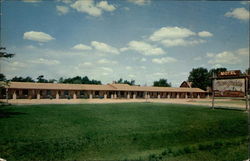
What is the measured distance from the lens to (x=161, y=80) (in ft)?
317

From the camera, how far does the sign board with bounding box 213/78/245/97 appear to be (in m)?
24.1

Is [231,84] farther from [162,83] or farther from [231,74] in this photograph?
[162,83]

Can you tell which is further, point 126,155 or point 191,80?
point 191,80

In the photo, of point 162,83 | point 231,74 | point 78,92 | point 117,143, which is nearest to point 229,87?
point 231,74

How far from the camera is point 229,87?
25.2m

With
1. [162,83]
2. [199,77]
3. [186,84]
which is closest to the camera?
[186,84]

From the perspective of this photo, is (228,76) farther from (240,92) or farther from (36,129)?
(36,129)

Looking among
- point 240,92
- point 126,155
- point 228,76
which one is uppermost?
point 228,76

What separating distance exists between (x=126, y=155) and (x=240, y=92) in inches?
781

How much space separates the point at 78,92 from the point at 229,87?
3383 centimetres

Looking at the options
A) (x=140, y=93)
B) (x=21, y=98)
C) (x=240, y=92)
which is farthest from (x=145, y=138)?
(x=140, y=93)

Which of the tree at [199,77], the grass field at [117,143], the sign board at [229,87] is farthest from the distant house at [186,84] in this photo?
the grass field at [117,143]

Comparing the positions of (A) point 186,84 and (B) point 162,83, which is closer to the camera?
(A) point 186,84

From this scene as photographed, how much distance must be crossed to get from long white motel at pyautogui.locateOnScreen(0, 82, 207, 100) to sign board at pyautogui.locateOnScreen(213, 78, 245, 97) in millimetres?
28897
